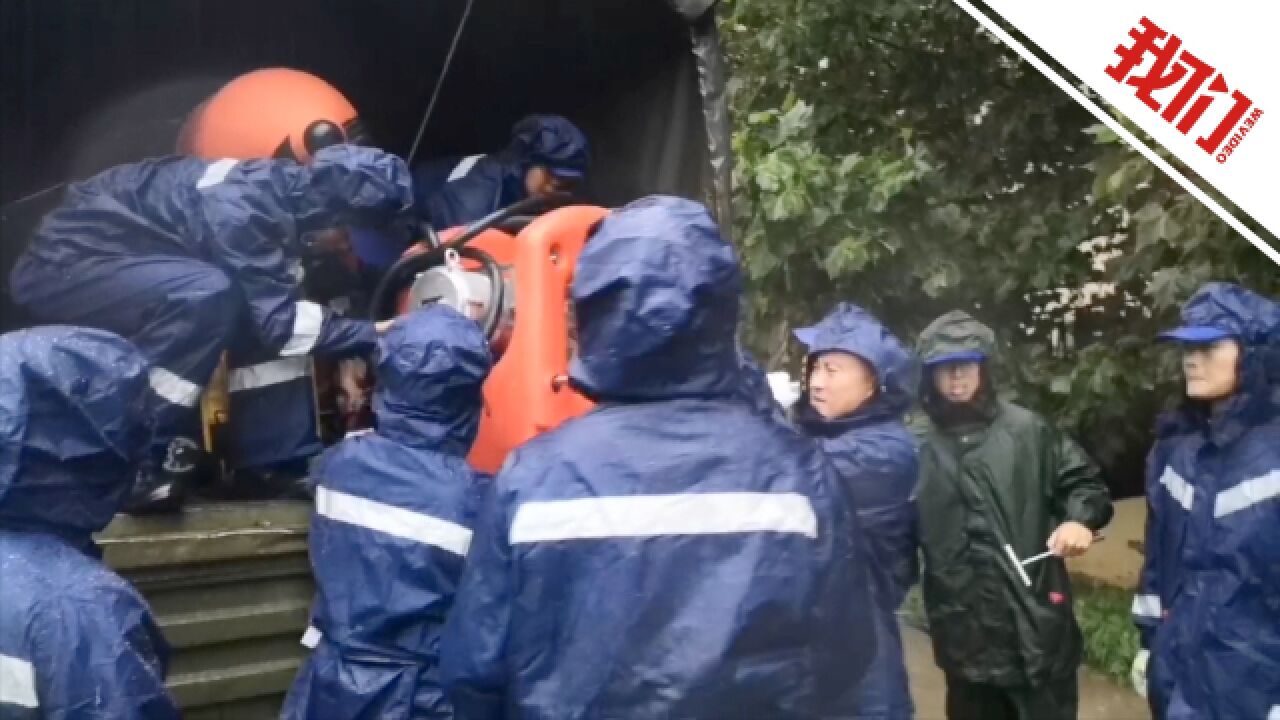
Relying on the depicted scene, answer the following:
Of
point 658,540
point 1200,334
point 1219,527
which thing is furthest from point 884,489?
point 658,540

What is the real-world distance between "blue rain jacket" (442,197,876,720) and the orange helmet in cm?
173

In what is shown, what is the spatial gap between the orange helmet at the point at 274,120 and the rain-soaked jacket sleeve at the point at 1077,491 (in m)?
2.14

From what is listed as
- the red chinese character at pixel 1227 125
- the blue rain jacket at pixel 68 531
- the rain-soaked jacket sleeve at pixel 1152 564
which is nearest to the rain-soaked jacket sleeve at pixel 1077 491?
the rain-soaked jacket sleeve at pixel 1152 564

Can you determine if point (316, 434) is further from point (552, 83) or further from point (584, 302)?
point (584, 302)

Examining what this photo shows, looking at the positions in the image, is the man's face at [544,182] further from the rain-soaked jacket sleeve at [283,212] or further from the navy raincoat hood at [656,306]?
the navy raincoat hood at [656,306]

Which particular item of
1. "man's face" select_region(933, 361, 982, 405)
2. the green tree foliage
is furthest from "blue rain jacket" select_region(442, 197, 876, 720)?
the green tree foliage

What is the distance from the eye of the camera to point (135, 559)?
2744mm

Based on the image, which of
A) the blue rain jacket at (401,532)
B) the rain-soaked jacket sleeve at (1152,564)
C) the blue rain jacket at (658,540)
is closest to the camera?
the blue rain jacket at (658,540)

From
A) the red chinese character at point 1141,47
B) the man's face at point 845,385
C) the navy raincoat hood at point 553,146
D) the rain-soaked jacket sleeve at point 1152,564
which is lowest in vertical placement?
the rain-soaked jacket sleeve at point 1152,564

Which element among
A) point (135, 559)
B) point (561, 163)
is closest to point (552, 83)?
point (561, 163)

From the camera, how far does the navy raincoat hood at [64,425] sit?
1873mm

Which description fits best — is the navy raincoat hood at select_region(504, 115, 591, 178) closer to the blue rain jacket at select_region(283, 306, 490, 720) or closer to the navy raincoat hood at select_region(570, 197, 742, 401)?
the blue rain jacket at select_region(283, 306, 490, 720)

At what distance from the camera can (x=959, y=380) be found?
12.0 feet

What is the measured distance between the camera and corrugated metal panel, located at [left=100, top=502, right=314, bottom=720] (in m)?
2.78
